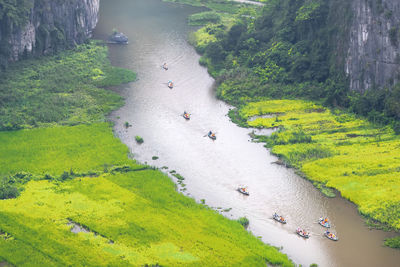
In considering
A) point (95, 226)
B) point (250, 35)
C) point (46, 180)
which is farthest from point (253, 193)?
point (250, 35)

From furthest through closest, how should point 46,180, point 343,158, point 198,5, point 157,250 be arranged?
1. point 198,5
2. point 343,158
3. point 46,180
4. point 157,250

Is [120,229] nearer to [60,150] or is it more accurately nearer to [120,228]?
[120,228]

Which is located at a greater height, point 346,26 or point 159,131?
point 346,26

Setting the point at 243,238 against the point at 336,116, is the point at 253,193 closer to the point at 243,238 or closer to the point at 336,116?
the point at 243,238

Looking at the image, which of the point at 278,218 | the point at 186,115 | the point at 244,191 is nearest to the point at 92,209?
the point at 244,191

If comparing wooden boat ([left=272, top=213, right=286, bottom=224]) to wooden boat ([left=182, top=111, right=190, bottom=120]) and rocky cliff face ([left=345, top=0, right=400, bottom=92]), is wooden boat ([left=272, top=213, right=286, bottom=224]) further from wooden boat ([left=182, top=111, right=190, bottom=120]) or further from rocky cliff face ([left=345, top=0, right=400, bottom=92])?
rocky cliff face ([left=345, top=0, right=400, bottom=92])

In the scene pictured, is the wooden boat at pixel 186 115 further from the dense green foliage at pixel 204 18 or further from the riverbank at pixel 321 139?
the dense green foliage at pixel 204 18
